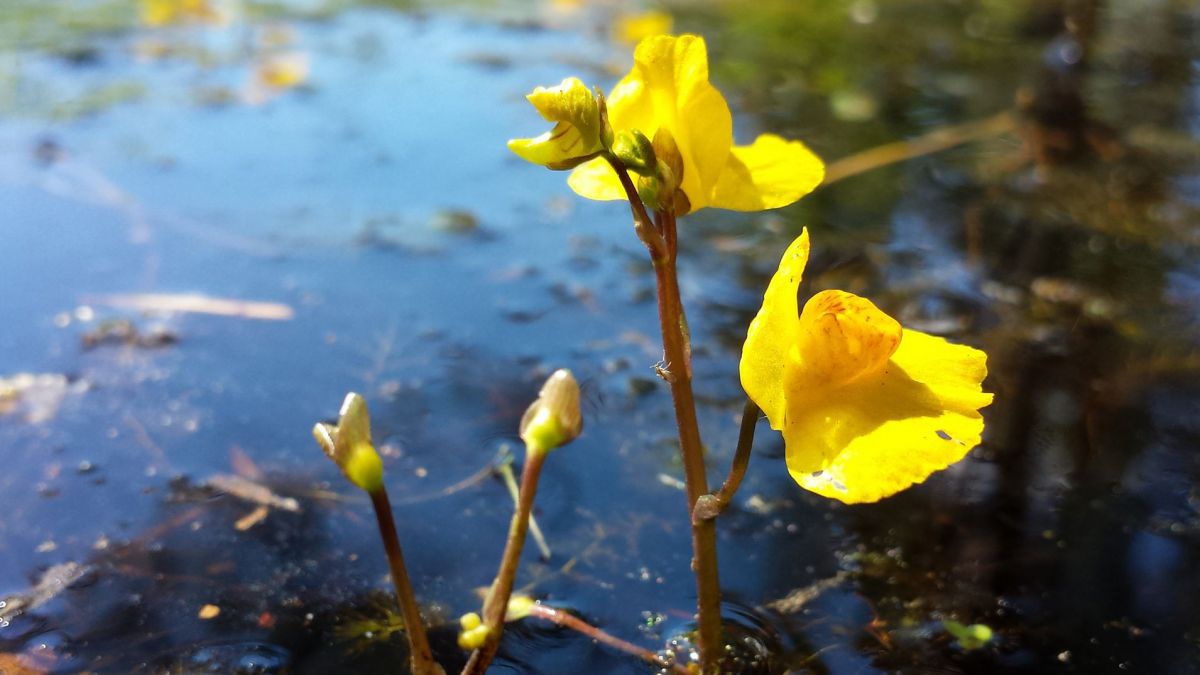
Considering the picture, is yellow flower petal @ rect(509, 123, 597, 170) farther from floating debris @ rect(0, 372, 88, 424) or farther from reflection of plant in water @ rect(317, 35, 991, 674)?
floating debris @ rect(0, 372, 88, 424)

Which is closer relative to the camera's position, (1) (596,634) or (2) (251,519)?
(1) (596,634)

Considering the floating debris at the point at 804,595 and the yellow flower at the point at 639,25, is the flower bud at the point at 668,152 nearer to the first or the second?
the floating debris at the point at 804,595

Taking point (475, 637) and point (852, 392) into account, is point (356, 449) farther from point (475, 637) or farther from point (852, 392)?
point (852, 392)

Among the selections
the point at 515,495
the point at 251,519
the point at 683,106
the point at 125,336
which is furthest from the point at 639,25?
the point at 683,106

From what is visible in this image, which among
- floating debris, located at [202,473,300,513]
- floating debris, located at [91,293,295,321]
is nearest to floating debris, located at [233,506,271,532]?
floating debris, located at [202,473,300,513]

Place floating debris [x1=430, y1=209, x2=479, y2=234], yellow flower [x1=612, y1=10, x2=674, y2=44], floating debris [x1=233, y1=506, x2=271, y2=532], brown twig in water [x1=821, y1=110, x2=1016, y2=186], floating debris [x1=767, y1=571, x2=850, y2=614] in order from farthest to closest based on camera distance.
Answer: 1. yellow flower [x1=612, y1=10, x2=674, y2=44]
2. brown twig in water [x1=821, y1=110, x2=1016, y2=186]
3. floating debris [x1=430, y1=209, x2=479, y2=234]
4. floating debris [x1=233, y1=506, x2=271, y2=532]
5. floating debris [x1=767, y1=571, x2=850, y2=614]

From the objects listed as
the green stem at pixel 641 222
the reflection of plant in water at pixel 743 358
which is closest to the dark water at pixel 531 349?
the reflection of plant in water at pixel 743 358
